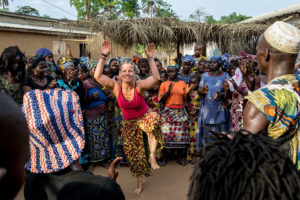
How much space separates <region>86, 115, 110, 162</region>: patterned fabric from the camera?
4812 mm

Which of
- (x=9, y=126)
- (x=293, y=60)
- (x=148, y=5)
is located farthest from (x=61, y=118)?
(x=148, y=5)

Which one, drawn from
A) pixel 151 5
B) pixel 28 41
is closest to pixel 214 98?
pixel 28 41

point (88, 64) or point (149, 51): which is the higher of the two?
point (149, 51)

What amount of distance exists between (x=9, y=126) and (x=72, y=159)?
3.31ft

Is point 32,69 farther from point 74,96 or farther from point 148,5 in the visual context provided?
point 148,5

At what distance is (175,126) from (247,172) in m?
4.31

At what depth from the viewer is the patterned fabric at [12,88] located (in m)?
3.85

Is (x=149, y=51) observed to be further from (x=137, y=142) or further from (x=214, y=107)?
(x=214, y=107)

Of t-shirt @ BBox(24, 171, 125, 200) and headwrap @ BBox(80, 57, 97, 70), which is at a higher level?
headwrap @ BBox(80, 57, 97, 70)

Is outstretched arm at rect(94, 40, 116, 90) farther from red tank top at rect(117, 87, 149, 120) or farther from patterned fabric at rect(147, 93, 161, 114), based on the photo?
patterned fabric at rect(147, 93, 161, 114)

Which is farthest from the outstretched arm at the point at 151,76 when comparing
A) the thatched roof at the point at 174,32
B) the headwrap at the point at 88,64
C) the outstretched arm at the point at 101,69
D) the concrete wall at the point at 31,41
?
the concrete wall at the point at 31,41

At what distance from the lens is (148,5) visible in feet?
102

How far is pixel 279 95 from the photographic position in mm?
1625

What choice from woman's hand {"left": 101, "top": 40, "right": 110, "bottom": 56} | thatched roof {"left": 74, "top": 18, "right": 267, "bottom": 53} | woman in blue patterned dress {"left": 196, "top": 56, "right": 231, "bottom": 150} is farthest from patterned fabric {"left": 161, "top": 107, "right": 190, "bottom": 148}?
thatched roof {"left": 74, "top": 18, "right": 267, "bottom": 53}
